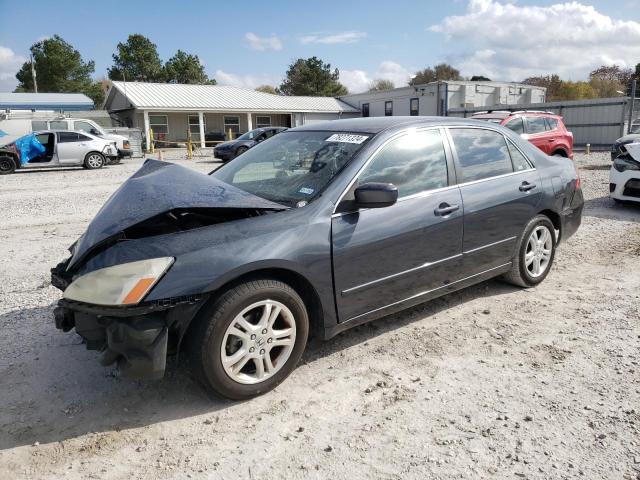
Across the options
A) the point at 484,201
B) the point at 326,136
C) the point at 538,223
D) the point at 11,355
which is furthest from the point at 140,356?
the point at 538,223

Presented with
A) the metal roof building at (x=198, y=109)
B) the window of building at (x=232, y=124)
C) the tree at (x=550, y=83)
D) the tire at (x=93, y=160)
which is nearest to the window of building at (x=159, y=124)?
the metal roof building at (x=198, y=109)

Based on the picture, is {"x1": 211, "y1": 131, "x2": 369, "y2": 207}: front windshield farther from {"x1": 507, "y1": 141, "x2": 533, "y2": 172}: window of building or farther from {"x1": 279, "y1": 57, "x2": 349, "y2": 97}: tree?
{"x1": 279, "y1": 57, "x2": 349, "y2": 97}: tree

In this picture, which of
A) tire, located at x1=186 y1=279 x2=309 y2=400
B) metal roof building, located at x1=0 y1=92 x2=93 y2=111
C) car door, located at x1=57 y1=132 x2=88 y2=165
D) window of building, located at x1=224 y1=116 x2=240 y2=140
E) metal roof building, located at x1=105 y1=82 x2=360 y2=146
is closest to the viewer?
tire, located at x1=186 y1=279 x2=309 y2=400

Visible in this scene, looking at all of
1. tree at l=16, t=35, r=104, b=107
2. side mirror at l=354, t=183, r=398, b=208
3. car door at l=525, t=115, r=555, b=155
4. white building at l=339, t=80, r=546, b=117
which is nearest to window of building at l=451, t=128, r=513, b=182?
side mirror at l=354, t=183, r=398, b=208

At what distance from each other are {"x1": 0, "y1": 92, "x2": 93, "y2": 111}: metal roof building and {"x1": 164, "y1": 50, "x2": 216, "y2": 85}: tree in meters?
17.4

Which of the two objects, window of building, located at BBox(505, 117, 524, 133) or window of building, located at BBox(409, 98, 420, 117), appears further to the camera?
window of building, located at BBox(409, 98, 420, 117)

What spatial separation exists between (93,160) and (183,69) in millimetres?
46949

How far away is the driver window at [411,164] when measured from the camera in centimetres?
351

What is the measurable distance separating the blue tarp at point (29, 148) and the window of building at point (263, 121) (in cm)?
2322

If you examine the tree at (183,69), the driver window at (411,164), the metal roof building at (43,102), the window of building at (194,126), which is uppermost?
the tree at (183,69)

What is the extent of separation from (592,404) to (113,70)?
67.7m

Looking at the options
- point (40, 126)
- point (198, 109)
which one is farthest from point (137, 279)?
point (198, 109)

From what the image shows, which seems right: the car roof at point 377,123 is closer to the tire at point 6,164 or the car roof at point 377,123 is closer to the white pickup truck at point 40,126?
the tire at point 6,164

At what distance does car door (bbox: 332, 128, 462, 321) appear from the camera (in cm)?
323
